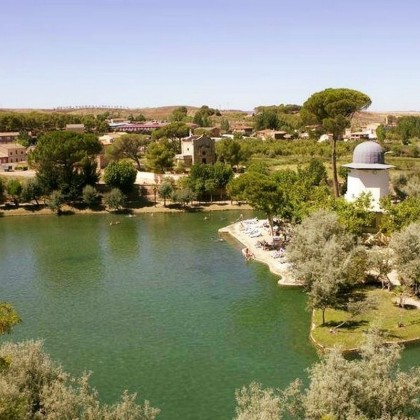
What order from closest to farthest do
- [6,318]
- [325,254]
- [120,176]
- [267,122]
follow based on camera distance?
[6,318], [325,254], [120,176], [267,122]

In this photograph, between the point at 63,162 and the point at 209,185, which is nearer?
the point at 209,185

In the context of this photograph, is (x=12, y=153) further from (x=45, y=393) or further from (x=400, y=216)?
(x=45, y=393)

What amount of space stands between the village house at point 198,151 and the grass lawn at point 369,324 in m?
64.1

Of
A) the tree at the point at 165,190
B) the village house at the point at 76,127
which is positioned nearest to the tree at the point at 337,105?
the tree at the point at 165,190

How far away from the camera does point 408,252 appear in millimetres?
34781

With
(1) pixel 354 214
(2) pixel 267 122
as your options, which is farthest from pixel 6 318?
(2) pixel 267 122

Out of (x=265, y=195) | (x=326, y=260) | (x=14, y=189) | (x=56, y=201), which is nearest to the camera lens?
(x=326, y=260)

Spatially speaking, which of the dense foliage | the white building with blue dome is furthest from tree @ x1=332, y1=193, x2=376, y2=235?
the dense foliage

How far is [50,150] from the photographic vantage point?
78188 mm

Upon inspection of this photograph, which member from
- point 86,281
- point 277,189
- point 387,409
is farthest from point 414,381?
point 277,189

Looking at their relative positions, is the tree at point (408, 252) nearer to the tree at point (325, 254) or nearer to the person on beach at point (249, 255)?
the tree at point (325, 254)

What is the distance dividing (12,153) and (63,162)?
107 ft

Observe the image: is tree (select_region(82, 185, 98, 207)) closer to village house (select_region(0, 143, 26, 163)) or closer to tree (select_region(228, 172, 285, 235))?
tree (select_region(228, 172, 285, 235))

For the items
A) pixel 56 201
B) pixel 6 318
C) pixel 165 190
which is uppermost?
pixel 6 318
